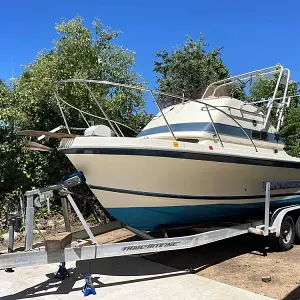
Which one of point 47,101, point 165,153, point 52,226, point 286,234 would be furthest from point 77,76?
point 286,234

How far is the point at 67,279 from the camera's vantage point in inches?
193

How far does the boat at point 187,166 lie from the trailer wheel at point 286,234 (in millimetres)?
400

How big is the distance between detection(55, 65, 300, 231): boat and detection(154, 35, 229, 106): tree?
9.00 metres

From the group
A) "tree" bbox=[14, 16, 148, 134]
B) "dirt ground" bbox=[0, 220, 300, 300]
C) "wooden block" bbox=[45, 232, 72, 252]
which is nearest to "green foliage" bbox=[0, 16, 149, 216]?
"tree" bbox=[14, 16, 148, 134]

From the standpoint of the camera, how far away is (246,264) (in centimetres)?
561

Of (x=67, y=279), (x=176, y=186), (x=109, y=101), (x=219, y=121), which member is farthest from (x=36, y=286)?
(x=109, y=101)

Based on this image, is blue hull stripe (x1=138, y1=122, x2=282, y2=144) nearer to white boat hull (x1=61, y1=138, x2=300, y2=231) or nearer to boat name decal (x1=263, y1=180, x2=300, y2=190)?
white boat hull (x1=61, y1=138, x2=300, y2=231)

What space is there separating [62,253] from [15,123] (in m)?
4.95

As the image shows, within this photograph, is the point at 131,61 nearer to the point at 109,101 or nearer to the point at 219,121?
the point at 109,101

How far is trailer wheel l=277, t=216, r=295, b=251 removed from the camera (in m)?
6.29

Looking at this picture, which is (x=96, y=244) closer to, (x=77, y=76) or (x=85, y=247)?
(x=85, y=247)

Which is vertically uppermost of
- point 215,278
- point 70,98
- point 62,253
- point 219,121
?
→ point 70,98

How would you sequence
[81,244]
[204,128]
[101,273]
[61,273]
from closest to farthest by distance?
[81,244], [61,273], [101,273], [204,128]

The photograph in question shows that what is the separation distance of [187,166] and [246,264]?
6.20 ft
